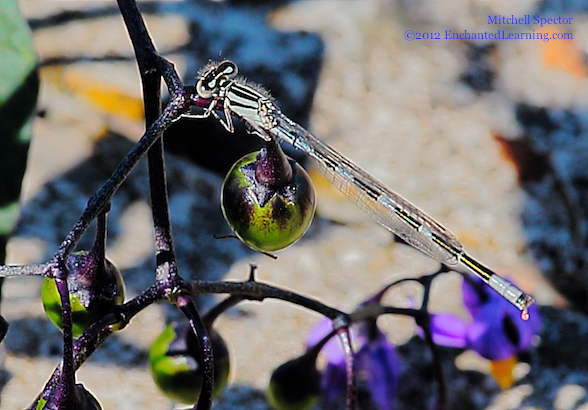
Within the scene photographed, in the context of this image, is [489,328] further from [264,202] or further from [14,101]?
[14,101]

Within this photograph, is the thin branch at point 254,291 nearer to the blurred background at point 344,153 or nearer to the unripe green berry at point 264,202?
the unripe green berry at point 264,202

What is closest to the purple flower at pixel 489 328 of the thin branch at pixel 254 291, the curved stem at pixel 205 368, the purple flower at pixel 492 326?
the purple flower at pixel 492 326

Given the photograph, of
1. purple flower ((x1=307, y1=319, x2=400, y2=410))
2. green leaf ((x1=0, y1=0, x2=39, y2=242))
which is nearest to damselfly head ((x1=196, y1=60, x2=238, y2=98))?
green leaf ((x1=0, y1=0, x2=39, y2=242))

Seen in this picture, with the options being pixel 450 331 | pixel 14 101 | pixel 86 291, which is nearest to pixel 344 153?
pixel 450 331

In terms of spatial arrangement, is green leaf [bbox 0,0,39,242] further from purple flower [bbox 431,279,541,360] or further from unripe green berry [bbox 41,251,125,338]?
purple flower [bbox 431,279,541,360]

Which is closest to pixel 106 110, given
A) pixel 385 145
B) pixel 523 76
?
pixel 385 145

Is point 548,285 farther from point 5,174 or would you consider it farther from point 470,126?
point 5,174
